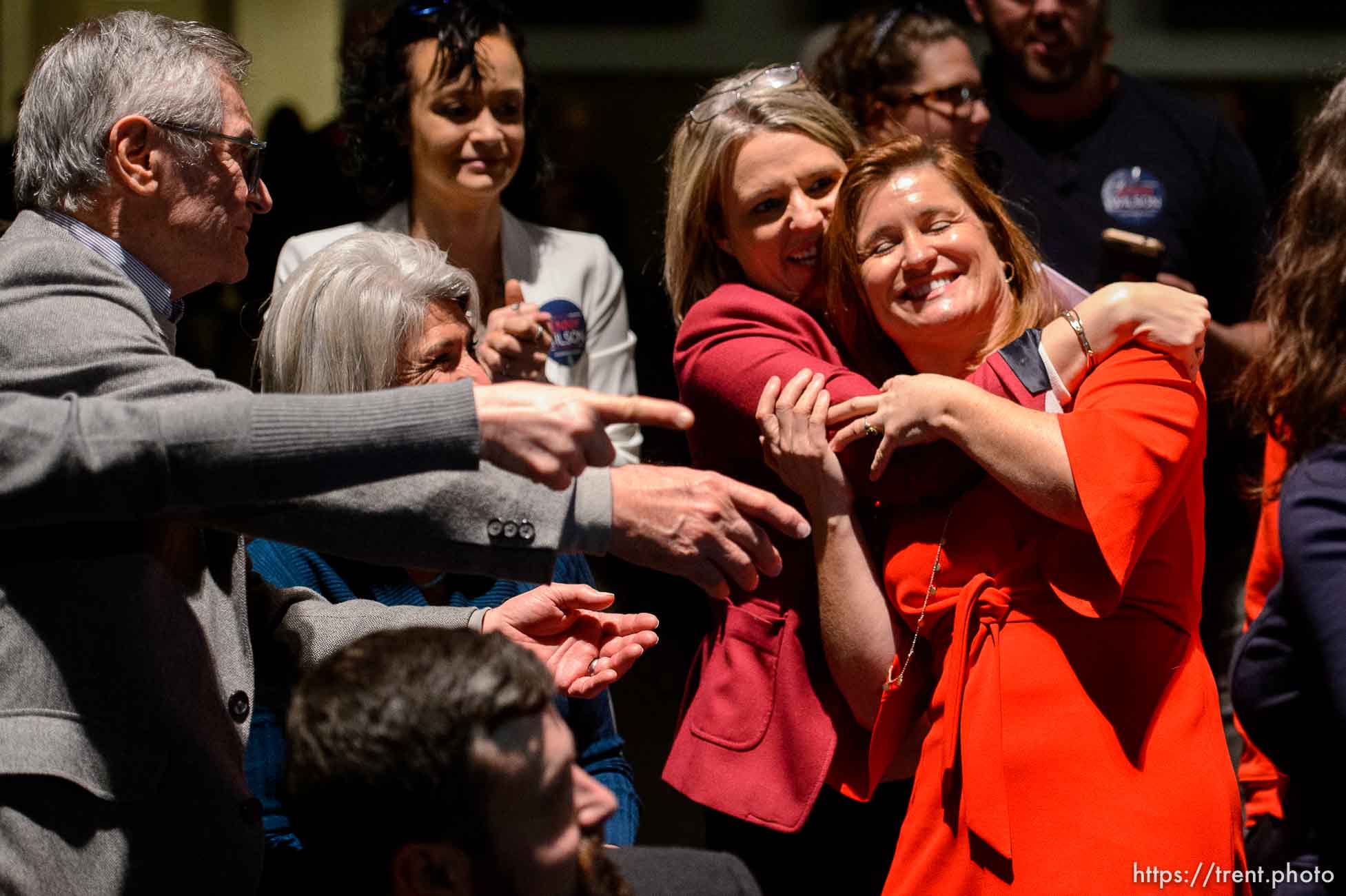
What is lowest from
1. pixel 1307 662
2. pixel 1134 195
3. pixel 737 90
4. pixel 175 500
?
pixel 1307 662

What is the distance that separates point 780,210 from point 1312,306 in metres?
0.93

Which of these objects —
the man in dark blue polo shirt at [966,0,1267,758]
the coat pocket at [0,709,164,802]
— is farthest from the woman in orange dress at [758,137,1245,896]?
the man in dark blue polo shirt at [966,0,1267,758]

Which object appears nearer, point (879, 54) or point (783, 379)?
point (783, 379)

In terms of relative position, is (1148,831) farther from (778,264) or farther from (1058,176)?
(1058,176)

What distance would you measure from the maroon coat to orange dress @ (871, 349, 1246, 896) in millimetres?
129

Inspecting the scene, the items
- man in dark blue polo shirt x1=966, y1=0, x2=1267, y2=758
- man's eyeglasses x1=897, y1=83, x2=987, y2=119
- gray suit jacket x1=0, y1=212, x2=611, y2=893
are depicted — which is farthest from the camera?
man in dark blue polo shirt x1=966, y1=0, x2=1267, y2=758

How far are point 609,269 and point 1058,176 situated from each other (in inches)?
41.6

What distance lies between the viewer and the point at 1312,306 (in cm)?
196

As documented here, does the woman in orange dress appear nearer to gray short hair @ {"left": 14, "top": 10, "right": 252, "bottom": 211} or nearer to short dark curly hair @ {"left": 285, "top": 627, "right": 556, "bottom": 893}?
short dark curly hair @ {"left": 285, "top": 627, "right": 556, "bottom": 893}

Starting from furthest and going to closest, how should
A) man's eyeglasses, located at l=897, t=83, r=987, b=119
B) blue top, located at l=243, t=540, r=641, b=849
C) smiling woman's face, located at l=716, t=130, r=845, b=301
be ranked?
man's eyeglasses, located at l=897, t=83, r=987, b=119, smiling woman's face, located at l=716, t=130, r=845, b=301, blue top, located at l=243, t=540, r=641, b=849

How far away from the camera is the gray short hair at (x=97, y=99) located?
74.3 inches

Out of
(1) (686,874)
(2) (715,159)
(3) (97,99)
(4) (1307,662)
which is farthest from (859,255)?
(3) (97,99)

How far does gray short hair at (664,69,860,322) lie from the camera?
2631 mm

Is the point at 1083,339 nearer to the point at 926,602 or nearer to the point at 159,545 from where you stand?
the point at 926,602
